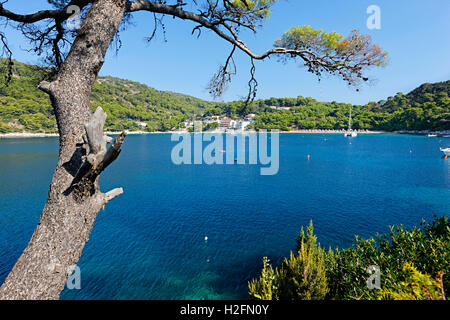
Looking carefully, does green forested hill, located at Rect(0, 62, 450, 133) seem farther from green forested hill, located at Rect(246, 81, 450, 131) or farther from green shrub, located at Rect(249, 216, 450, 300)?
green shrub, located at Rect(249, 216, 450, 300)

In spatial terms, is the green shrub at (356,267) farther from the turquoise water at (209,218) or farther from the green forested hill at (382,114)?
the green forested hill at (382,114)

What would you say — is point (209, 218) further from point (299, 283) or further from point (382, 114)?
point (382, 114)

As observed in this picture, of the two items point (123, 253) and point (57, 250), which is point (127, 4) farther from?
point (123, 253)

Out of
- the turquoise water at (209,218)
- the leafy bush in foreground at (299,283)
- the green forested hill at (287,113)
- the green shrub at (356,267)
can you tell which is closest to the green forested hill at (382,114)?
the green forested hill at (287,113)

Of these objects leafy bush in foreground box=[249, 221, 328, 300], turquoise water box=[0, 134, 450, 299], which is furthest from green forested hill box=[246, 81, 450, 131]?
leafy bush in foreground box=[249, 221, 328, 300]

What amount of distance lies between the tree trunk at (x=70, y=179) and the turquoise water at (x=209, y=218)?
416 inches

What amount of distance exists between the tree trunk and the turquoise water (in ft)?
34.6

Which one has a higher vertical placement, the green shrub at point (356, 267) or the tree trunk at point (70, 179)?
the tree trunk at point (70, 179)

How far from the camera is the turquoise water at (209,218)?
41.7 ft

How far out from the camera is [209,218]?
2114 centimetres

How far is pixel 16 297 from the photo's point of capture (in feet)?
7.27

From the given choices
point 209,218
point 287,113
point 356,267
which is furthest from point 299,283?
point 287,113
